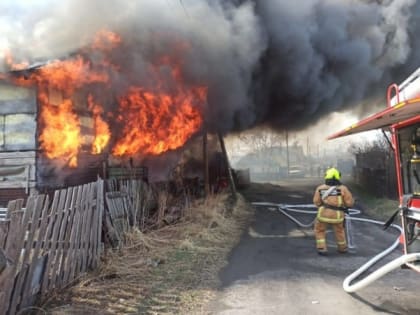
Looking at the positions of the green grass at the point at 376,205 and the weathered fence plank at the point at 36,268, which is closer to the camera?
the weathered fence plank at the point at 36,268

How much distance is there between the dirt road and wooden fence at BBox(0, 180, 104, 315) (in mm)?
1800

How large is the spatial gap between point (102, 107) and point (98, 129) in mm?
602

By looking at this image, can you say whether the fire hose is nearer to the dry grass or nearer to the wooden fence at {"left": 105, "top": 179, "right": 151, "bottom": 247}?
the dry grass

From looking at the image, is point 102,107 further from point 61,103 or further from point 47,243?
point 47,243

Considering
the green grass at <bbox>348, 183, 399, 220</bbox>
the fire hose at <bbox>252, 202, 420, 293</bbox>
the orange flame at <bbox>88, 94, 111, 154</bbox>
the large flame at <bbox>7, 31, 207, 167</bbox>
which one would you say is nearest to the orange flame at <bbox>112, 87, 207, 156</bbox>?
the large flame at <bbox>7, 31, 207, 167</bbox>

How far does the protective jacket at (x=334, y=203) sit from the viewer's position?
6.55 metres

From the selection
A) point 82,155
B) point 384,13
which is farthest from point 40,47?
point 384,13

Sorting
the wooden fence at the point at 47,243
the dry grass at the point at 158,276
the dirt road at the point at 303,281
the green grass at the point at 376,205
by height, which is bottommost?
the dirt road at the point at 303,281

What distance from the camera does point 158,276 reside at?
5.09 m

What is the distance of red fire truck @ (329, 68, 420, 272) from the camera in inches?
154

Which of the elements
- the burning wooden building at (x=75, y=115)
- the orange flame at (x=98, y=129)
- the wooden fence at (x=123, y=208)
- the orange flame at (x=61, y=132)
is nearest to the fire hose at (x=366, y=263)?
the wooden fence at (x=123, y=208)

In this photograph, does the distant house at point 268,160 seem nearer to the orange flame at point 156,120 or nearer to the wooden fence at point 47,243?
the orange flame at point 156,120

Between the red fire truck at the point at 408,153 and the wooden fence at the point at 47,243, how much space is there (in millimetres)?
3495

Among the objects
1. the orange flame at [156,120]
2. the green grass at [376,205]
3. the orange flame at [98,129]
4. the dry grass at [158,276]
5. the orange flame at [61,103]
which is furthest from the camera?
the green grass at [376,205]
